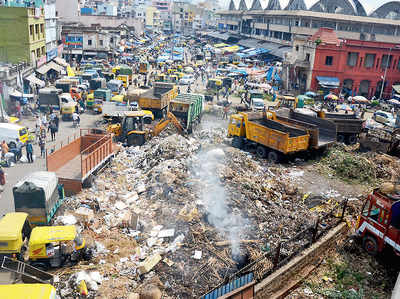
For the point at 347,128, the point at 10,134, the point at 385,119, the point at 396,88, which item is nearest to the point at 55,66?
the point at 10,134

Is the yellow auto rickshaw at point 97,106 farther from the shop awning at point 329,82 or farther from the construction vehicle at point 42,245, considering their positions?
the shop awning at point 329,82

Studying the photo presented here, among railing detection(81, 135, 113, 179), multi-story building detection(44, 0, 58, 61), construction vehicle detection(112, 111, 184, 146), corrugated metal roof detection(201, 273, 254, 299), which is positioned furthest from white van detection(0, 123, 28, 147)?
multi-story building detection(44, 0, 58, 61)

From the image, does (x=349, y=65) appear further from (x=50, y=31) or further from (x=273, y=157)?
(x=50, y=31)

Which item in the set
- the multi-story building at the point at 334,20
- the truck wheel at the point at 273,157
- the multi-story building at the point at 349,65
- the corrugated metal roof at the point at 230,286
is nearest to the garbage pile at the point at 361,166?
the truck wheel at the point at 273,157

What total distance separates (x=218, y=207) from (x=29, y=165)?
9910 millimetres

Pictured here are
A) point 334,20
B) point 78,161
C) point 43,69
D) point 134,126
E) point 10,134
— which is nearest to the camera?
point 78,161

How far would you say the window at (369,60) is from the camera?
36531 mm

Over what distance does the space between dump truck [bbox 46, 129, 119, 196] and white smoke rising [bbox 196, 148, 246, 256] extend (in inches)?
161

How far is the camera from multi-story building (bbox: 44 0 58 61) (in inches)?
1603

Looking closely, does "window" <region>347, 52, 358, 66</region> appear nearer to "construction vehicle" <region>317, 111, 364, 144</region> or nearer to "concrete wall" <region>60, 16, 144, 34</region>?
"construction vehicle" <region>317, 111, 364, 144</region>

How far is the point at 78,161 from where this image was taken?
50.3 ft

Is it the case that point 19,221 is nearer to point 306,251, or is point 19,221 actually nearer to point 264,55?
point 306,251

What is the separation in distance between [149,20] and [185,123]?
121 meters

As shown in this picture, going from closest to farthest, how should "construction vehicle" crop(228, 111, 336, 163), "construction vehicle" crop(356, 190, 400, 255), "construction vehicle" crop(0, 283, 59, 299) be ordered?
"construction vehicle" crop(0, 283, 59, 299) < "construction vehicle" crop(356, 190, 400, 255) < "construction vehicle" crop(228, 111, 336, 163)
